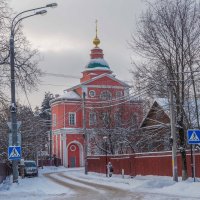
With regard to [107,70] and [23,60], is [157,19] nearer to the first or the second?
[23,60]

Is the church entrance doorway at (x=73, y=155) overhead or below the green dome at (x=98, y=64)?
below

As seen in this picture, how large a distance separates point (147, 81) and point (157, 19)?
157 inches

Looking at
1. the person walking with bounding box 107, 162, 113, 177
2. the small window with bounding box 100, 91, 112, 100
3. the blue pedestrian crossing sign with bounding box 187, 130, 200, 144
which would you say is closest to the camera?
the blue pedestrian crossing sign with bounding box 187, 130, 200, 144

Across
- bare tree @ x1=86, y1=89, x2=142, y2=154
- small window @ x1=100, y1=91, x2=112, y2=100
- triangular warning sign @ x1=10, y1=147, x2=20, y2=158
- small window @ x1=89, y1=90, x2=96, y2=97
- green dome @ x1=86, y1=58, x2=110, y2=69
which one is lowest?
triangular warning sign @ x1=10, y1=147, x2=20, y2=158

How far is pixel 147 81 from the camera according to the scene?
29188 millimetres

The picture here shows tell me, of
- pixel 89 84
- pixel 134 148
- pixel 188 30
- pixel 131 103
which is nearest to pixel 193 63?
pixel 188 30

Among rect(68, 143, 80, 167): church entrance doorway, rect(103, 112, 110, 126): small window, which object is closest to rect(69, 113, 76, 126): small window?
rect(68, 143, 80, 167): church entrance doorway

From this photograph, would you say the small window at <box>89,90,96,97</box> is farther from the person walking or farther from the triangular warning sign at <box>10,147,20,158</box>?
the triangular warning sign at <box>10,147,20,158</box>

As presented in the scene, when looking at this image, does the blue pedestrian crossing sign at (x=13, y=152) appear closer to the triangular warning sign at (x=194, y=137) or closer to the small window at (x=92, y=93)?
the triangular warning sign at (x=194, y=137)

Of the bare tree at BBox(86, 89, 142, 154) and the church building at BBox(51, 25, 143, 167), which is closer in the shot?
the bare tree at BBox(86, 89, 142, 154)

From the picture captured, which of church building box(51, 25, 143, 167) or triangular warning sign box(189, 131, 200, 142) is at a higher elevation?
church building box(51, 25, 143, 167)

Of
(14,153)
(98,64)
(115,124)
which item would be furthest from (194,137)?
(98,64)

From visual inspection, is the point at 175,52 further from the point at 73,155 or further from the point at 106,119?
the point at 73,155

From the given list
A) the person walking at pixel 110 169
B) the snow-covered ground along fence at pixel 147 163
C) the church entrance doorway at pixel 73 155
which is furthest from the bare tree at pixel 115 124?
the church entrance doorway at pixel 73 155
